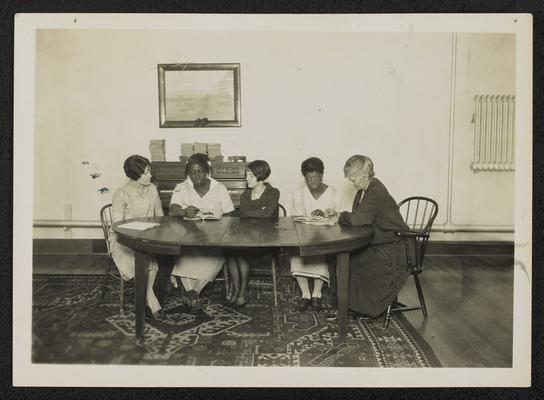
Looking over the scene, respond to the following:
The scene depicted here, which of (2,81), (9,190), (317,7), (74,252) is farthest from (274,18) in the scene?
(74,252)

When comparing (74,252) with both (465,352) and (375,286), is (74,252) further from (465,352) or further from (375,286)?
(465,352)

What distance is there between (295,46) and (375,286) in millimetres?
3201

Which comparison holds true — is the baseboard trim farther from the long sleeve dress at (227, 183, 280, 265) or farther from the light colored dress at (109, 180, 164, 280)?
the long sleeve dress at (227, 183, 280, 265)

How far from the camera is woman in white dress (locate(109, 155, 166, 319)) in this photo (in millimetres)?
3717

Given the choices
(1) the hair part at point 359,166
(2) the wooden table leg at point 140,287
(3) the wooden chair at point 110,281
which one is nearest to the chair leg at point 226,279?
(3) the wooden chair at point 110,281

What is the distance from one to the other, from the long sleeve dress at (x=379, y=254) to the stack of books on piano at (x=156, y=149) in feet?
9.08

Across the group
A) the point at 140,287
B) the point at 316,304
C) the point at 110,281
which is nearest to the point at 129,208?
the point at 110,281

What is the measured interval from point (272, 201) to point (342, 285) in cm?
129

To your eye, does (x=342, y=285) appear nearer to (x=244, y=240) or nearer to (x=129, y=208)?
(x=244, y=240)

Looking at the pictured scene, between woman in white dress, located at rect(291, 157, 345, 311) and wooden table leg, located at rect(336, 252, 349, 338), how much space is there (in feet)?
2.16

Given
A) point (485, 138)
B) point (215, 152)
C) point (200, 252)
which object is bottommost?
point (200, 252)

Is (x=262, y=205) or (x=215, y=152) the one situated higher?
(x=215, y=152)

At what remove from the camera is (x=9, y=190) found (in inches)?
112

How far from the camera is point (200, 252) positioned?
→ 3961mm
